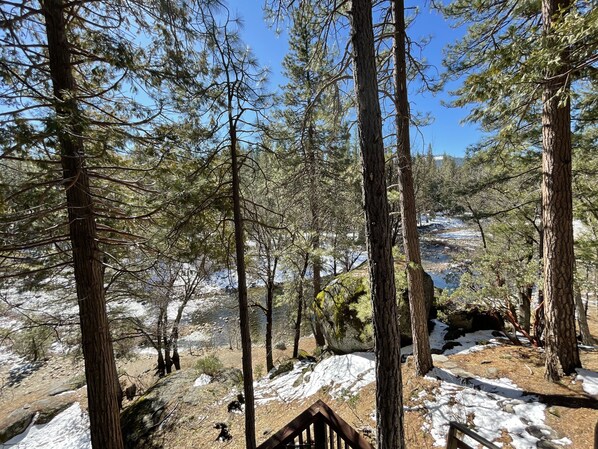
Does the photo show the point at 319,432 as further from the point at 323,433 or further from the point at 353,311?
the point at 353,311

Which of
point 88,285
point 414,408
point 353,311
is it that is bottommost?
point 414,408

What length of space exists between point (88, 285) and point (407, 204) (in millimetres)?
4978

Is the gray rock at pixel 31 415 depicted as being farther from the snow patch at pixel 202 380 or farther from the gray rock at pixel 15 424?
the snow patch at pixel 202 380

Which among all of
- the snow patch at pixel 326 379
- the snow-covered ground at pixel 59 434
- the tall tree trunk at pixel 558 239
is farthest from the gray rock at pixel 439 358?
the snow-covered ground at pixel 59 434

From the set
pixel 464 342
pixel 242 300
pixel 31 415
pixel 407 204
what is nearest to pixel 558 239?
pixel 407 204

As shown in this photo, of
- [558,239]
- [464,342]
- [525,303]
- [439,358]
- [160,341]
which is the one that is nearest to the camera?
[558,239]

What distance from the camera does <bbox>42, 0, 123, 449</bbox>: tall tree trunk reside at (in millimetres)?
3059

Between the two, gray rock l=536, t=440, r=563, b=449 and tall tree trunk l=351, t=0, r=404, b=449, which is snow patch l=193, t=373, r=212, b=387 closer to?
tall tree trunk l=351, t=0, r=404, b=449

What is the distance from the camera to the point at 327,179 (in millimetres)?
8719

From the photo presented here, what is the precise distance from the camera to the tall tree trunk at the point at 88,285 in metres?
3.06

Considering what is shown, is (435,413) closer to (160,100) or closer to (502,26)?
(160,100)

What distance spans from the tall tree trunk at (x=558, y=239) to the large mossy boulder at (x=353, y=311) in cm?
253

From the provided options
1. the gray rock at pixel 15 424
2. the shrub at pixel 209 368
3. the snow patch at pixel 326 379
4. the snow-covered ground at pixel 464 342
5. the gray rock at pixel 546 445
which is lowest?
the gray rock at pixel 15 424

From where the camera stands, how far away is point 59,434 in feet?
23.3
